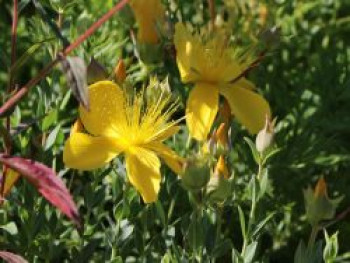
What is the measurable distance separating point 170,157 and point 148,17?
0.25 meters

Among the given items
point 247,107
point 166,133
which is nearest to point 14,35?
point 166,133

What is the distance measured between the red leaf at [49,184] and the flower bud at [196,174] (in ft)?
0.75

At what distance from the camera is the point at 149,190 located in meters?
1.18

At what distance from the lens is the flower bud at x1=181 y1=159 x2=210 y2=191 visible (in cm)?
109

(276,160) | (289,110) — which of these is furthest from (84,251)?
(289,110)

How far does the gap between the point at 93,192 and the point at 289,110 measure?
2.31 ft

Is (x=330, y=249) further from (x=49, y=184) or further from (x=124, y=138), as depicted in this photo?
(x=49, y=184)

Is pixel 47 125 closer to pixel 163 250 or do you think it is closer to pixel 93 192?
pixel 93 192

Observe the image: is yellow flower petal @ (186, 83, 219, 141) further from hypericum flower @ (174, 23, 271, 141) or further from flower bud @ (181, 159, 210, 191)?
flower bud @ (181, 159, 210, 191)

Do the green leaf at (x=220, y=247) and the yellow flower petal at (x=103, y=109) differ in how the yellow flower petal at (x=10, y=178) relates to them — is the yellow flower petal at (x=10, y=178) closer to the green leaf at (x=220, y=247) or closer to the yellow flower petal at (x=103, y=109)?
the yellow flower petal at (x=103, y=109)

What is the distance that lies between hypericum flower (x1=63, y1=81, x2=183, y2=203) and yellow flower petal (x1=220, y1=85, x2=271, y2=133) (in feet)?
0.42

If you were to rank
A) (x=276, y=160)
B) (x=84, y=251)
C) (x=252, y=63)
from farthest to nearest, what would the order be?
(x=276, y=160) → (x=252, y=63) → (x=84, y=251)

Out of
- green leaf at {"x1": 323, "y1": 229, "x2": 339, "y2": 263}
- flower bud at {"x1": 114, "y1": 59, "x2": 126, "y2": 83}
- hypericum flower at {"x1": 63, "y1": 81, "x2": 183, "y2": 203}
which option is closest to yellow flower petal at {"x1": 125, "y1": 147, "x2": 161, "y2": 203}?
hypericum flower at {"x1": 63, "y1": 81, "x2": 183, "y2": 203}

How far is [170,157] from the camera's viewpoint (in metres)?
1.20
